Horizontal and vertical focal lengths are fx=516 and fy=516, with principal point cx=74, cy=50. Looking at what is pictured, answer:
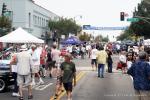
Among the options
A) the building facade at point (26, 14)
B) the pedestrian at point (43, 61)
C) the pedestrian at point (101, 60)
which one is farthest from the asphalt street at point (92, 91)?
the building facade at point (26, 14)

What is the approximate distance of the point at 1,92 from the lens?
61.7ft

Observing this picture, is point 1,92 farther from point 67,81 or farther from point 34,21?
point 34,21

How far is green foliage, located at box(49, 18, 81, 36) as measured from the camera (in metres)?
89.7

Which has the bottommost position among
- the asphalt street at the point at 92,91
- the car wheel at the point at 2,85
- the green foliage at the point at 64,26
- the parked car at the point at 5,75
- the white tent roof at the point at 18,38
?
the asphalt street at the point at 92,91

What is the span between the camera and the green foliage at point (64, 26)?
89688 mm

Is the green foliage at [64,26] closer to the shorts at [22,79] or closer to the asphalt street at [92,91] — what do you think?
the asphalt street at [92,91]

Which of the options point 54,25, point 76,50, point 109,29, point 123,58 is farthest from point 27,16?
point 109,29

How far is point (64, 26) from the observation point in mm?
95438

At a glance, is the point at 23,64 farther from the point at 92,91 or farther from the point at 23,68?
the point at 92,91

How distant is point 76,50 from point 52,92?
42288mm

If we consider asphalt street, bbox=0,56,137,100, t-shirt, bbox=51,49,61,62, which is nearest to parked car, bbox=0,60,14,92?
asphalt street, bbox=0,56,137,100

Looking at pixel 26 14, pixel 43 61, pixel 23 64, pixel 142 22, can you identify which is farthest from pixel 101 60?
pixel 142 22

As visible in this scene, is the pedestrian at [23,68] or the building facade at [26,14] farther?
the building facade at [26,14]

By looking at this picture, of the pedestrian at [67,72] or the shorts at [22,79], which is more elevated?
the pedestrian at [67,72]
